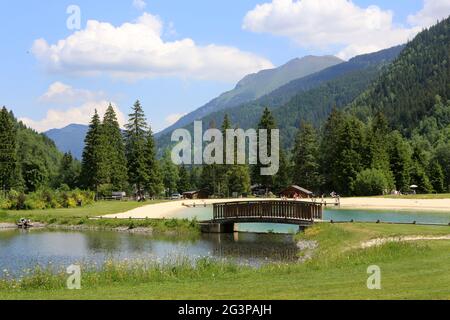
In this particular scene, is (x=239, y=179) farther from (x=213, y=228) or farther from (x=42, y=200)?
(x=213, y=228)

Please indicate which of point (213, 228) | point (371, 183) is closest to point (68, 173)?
point (371, 183)

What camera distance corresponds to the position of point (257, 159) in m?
91.8

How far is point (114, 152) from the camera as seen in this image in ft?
271

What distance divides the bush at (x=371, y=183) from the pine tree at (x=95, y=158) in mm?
35787

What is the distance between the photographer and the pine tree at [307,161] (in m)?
90.1

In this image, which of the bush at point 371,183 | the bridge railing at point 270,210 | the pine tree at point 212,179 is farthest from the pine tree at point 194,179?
the bridge railing at point 270,210

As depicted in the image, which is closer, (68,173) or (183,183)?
(68,173)

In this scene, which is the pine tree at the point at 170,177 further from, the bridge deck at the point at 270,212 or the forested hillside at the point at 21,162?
the bridge deck at the point at 270,212

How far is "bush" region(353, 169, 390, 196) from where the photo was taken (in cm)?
8012

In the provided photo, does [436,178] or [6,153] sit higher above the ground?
[6,153]

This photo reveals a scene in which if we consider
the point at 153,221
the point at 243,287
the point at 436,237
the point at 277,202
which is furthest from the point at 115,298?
the point at 153,221

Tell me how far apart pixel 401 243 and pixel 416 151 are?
79.1 meters

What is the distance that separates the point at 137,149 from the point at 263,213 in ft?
141
